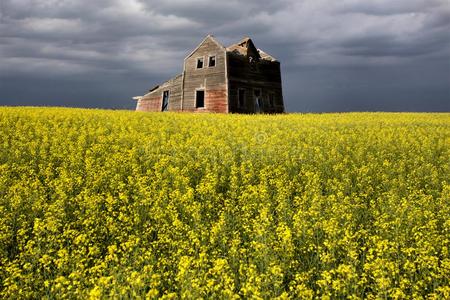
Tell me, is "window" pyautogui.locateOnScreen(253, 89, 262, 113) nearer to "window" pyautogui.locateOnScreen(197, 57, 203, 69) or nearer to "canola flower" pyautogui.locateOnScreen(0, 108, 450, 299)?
"window" pyautogui.locateOnScreen(197, 57, 203, 69)

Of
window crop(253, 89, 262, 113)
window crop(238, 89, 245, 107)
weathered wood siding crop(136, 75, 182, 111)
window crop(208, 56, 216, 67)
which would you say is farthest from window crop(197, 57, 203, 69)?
window crop(253, 89, 262, 113)

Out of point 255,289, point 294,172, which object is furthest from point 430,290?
point 294,172

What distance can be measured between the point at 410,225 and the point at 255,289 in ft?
14.8

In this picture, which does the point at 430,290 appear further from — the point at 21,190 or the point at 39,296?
the point at 21,190

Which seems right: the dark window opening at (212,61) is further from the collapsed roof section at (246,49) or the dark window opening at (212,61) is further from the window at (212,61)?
the collapsed roof section at (246,49)

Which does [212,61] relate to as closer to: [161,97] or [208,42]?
[208,42]

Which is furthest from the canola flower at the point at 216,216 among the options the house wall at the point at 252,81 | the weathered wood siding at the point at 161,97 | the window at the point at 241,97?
the weathered wood siding at the point at 161,97

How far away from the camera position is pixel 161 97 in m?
43.7

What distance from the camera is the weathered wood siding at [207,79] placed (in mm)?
37375

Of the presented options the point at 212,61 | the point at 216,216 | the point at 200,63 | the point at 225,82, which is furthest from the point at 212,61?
the point at 216,216

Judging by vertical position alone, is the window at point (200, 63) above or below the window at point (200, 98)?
above

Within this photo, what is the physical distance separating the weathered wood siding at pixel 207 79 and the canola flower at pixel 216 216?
1659 centimetres

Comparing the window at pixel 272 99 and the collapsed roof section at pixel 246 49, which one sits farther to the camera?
the window at pixel 272 99

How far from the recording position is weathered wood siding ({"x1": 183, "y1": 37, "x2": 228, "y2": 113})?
37.4 meters
